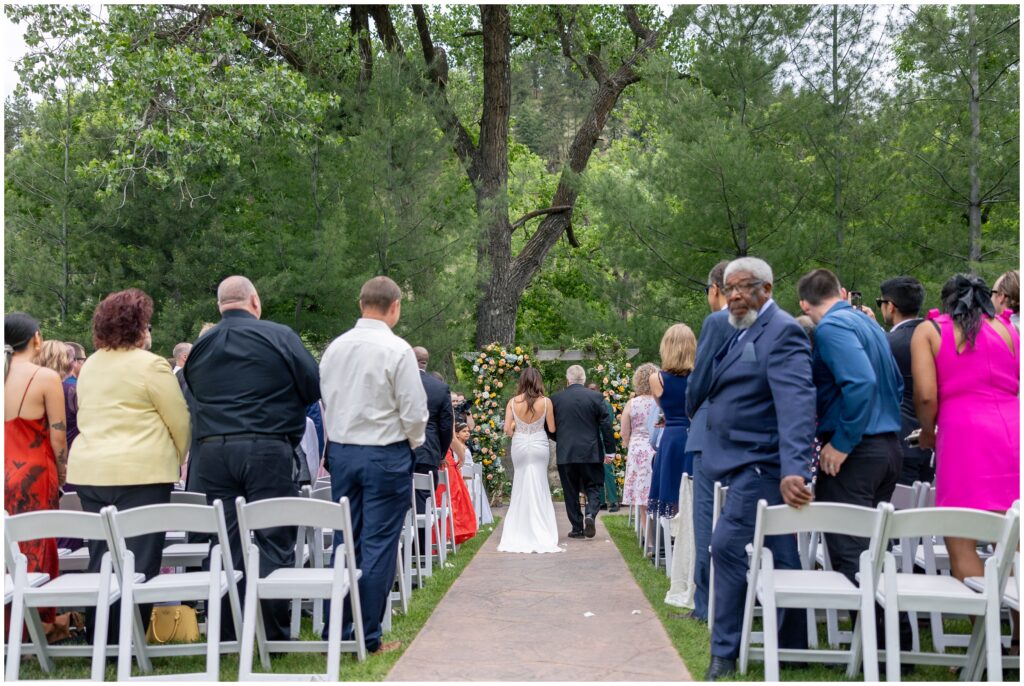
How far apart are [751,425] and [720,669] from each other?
3.84ft

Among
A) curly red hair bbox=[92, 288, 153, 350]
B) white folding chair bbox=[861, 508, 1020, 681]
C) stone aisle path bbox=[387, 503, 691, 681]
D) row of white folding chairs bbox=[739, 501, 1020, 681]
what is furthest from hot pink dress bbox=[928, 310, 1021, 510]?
curly red hair bbox=[92, 288, 153, 350]

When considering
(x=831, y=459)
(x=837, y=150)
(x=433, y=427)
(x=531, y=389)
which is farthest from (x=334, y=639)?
(x=837, y=150)

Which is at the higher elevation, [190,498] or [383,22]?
[383,22]

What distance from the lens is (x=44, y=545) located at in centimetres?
576

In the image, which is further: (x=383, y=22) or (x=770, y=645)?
(x=383, y=22)

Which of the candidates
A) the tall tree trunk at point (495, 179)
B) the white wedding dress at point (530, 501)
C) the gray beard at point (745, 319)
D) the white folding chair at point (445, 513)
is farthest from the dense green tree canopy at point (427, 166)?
the gray beard at point (745, 319)

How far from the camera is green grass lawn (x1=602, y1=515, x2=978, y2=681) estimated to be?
5.01m

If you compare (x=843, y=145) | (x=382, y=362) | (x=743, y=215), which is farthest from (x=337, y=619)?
(x=843, y=145)

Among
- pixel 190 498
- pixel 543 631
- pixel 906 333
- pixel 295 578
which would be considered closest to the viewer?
pixel 295 578

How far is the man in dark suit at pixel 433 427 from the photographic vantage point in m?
8.78

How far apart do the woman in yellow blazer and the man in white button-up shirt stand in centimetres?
85

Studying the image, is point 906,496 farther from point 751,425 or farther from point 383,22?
point 383,22

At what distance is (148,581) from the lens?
5055 millimetres

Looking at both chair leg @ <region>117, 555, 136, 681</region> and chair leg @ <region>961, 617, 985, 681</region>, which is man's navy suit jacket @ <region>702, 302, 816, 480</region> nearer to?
chair leg @ <region>961, 617, 985, 681</region>
